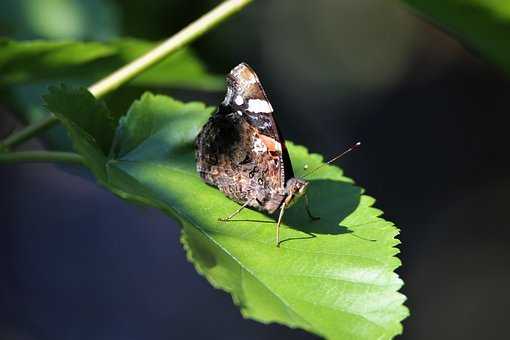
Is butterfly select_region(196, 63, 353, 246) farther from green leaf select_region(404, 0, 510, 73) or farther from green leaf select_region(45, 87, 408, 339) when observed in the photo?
green leaf select_region(404, 0, 510, 73)

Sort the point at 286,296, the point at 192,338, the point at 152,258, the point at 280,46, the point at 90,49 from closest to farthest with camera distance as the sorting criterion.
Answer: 1. the point at 286,296
2. the point at 90,49
3. the point at 192,338
4. the point at 152,258
5. the point at 280,46

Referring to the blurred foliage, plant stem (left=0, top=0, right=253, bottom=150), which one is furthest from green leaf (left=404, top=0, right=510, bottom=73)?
the blurred foliage

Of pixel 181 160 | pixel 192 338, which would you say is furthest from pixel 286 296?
pixel 192 338

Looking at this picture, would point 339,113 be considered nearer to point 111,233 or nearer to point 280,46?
point 280,46

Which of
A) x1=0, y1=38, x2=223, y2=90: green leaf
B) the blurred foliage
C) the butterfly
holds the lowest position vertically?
the butterfly

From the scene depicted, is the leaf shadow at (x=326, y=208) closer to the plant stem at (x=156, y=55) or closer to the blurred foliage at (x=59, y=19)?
the plant stem at (x=156, y=55)

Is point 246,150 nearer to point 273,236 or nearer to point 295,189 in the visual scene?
point 295,189
